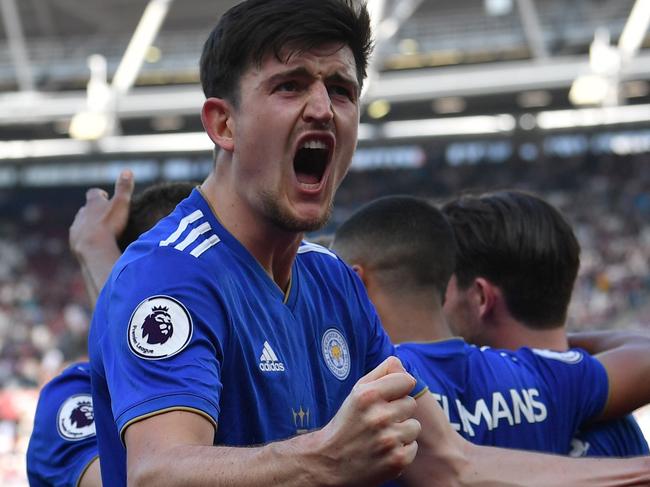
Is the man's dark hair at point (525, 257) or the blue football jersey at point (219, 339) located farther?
the man's dark hair at point (525, 257)

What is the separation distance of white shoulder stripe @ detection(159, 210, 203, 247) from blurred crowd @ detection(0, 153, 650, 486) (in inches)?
534

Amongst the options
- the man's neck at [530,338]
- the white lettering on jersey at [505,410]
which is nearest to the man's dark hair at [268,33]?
the white lettering on jersey at [505,410]

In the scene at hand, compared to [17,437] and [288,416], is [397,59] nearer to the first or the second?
[17,437]

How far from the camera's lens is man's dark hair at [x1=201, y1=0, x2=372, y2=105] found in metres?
1.92

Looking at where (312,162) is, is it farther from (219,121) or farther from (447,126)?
(447,126)

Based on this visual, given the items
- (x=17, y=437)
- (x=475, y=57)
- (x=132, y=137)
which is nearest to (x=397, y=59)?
(x=475, y=57)

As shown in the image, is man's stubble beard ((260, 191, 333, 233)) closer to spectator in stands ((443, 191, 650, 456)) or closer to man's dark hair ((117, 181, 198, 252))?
man's dark hair ((117, 181, 198, 252))

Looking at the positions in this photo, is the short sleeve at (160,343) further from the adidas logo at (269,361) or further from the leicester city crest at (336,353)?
the leicester city crest at (336,353)

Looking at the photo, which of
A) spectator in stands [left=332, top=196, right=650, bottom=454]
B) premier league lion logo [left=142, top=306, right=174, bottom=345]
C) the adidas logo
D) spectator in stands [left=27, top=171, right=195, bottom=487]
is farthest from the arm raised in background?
premier league lion logo [left=142, top=306, right=174, bottom=345]

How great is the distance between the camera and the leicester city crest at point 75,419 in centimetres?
242

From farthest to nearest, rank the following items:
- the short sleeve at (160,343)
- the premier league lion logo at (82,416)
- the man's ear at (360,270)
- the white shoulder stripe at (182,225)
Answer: the man's ear at (360,270), the premier league lion logo at (82,416), the white shoulder stripe at (182,225), the short sleeve at (160,343)

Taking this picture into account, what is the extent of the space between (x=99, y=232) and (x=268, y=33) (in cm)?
107

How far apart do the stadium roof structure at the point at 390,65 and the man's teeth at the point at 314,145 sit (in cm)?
1585

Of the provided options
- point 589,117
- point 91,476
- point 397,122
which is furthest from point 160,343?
point 589,117
